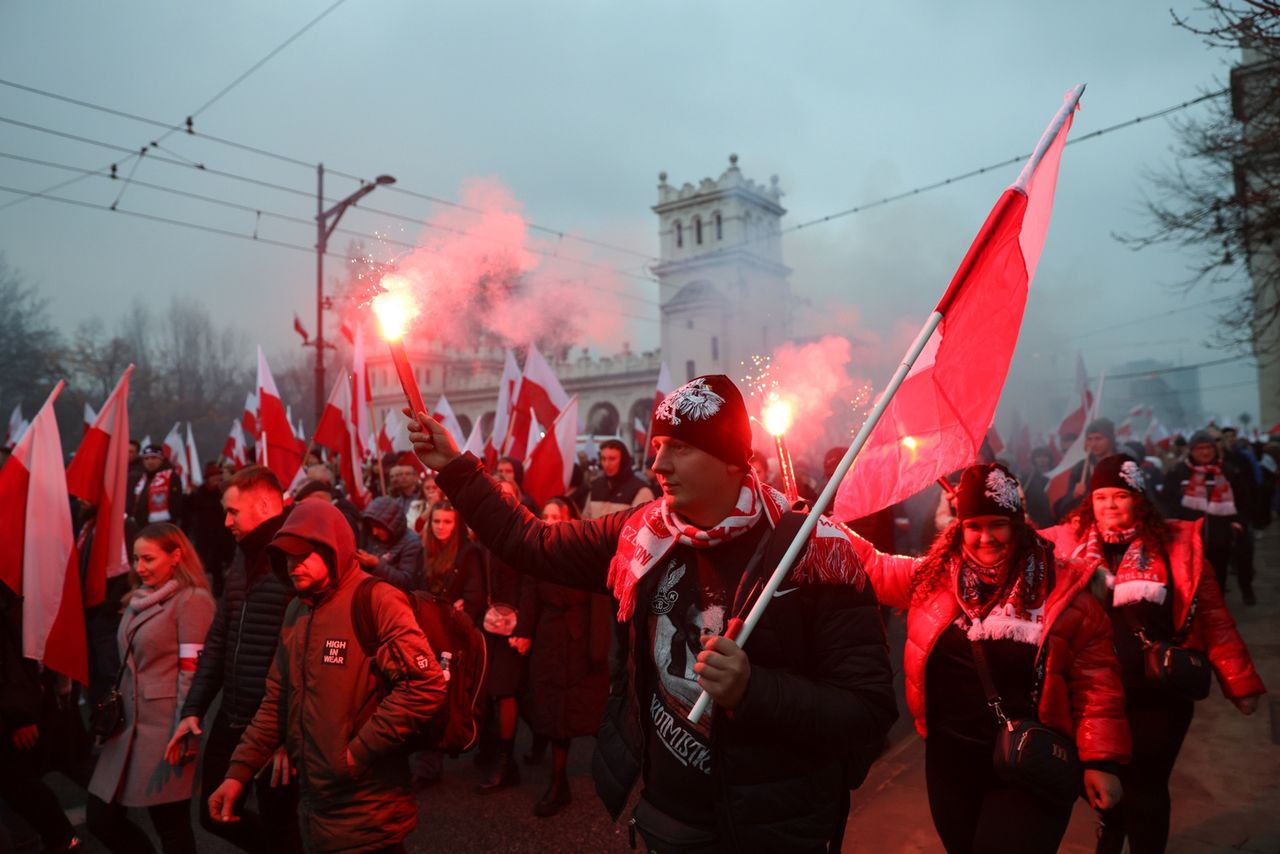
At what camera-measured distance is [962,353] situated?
104 inches

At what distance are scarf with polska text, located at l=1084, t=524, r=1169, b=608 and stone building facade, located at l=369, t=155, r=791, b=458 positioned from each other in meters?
46.2

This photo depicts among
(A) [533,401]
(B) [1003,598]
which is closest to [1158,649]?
(B) [1003,598]

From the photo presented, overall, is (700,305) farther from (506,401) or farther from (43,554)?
(43,554)

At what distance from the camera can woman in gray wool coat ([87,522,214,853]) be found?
367 cm

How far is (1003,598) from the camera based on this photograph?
312 centimetres

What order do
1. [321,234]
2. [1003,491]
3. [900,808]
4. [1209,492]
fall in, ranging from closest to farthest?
[1003,491], [900,808], [1209,492], [321,234]

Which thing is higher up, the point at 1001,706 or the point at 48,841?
the point at 1001,706

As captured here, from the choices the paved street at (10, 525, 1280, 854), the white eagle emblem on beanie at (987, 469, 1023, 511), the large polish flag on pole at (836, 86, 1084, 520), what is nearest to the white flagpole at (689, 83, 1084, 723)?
the large polish flag on pole at (836, 86, 1084, 520)

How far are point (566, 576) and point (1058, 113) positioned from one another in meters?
1.99

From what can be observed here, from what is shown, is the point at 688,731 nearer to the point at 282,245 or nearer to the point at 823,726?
the point at 823,726

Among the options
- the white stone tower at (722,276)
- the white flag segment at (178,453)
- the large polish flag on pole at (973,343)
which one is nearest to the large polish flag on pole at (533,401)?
the large polish flag on pole at (973,343)

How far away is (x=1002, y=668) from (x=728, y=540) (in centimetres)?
149

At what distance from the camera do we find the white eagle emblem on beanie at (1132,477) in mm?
3758

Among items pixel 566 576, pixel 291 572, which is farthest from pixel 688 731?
pixel 291 572
